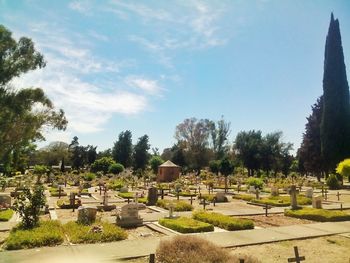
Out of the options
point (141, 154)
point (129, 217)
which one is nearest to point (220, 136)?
point (141, 154)

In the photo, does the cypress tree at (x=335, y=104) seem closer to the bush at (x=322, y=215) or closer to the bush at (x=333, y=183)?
the bush at (x=333, y=183)

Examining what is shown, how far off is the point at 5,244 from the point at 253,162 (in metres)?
61.1

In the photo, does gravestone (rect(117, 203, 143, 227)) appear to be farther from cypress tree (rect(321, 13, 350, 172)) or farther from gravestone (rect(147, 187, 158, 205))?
cypress tree (rect(321, 13, 350, 172))

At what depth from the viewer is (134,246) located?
11.5 meters

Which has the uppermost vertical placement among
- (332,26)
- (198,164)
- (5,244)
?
(332,26)

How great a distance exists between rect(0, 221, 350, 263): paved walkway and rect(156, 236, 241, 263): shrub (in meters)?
0.96

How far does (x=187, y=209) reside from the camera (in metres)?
21.8

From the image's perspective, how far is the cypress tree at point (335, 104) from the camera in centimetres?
4581

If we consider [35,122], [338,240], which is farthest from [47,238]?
[35,122]

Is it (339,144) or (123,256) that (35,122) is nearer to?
(123,256)

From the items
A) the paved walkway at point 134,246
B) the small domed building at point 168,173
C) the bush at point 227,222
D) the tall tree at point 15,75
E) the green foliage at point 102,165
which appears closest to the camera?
the paved walkway at point 134,246

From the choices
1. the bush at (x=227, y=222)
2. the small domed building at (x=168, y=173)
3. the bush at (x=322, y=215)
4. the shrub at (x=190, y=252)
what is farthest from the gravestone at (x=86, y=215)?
the small domed building at (x=168, y=173)

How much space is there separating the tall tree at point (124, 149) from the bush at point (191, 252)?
65184 millimetres

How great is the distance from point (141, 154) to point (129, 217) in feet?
195
